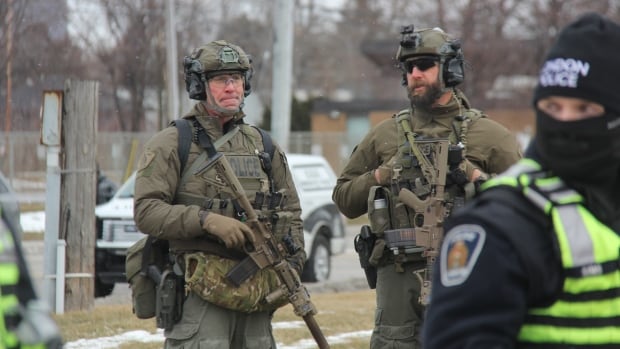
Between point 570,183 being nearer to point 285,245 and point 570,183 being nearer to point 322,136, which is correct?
point 285,245

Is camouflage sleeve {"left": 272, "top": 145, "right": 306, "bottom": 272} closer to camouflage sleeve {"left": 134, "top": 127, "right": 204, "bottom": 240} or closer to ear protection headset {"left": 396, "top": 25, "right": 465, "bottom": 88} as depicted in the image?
camouflage sleeve {"left": 134, "top": 127, "right": 204, "bottom": 240}

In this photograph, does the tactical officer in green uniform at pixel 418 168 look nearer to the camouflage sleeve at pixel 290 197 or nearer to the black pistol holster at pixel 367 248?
the black pistol holster at pixel 367 248

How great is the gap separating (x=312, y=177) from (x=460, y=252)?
12395mm

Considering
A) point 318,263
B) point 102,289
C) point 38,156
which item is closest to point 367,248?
point 102,289

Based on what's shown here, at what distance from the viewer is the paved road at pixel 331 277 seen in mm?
12938

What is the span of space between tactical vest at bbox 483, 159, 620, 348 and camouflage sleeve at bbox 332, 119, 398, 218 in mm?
3253

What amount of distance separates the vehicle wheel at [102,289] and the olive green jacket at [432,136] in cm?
670

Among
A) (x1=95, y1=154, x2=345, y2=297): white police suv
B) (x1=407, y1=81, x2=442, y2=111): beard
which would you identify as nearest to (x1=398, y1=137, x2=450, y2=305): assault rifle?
(x1=407, y1=81, x2=442, y2=111): beard

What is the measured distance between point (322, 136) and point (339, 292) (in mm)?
17004

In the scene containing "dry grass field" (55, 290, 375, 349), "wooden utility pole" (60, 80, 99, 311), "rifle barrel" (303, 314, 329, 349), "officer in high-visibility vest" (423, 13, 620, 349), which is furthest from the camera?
"wooden utility pole" (60, 80, 99, 311)

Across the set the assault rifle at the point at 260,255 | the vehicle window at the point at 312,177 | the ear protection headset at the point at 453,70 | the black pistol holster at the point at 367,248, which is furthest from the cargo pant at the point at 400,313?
the vehicle window at the point at 312,177

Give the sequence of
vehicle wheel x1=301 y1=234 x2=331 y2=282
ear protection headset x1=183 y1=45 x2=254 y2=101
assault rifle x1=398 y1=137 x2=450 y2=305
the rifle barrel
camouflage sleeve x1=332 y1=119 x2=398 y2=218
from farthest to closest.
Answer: vehicle wheel x1=301 y1=234 x2=331 y2=282, the rifle barrel, ear protection headset x1=183 y1=45 x2=254 y2=101, camouflage sleeve x1=332 y1=119 x2=398 y2=218, assault rifle x1=398 y1=137 x2=450 y2=305

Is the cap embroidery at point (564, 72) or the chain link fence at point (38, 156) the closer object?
the cap embroidery at point (564, 72)

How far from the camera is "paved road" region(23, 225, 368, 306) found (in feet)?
42.4
